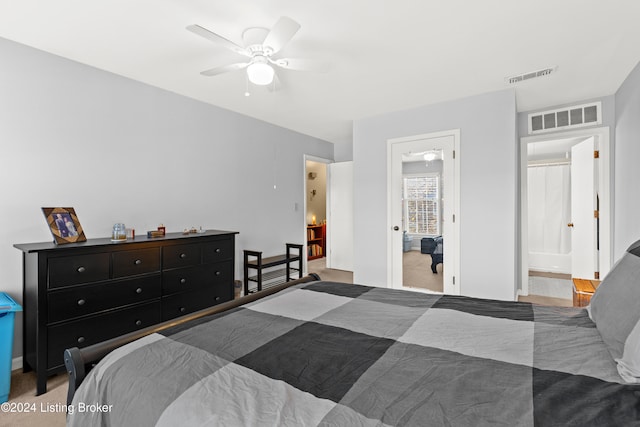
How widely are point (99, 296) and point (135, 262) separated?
0.34 meters

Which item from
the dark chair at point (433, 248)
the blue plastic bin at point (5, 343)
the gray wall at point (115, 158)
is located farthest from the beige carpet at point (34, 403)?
the dark chair at point (433, 248)

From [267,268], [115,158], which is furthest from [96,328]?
[267,268]

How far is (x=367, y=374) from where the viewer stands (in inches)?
40.3

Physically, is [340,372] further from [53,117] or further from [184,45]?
[53,117]

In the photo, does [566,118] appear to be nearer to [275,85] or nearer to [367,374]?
[275,85]

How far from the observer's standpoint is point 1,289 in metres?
2.34

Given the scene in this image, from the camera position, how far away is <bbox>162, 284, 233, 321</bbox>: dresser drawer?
2828 mm

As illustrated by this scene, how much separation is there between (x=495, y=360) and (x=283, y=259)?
3.55 meters

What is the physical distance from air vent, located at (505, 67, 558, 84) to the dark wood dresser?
11.2 feet

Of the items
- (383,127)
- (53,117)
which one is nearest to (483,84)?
(383,127)

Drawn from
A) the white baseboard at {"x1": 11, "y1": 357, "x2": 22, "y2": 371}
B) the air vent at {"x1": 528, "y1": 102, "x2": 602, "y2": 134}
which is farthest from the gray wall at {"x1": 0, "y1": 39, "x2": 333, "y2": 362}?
the air vent at {"x1": 528, "y1": 102, "x2": 602, "y2": 134}

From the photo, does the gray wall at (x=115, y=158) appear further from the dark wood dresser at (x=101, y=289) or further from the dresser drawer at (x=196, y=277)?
the dresser drawer at (x=196, y=277)

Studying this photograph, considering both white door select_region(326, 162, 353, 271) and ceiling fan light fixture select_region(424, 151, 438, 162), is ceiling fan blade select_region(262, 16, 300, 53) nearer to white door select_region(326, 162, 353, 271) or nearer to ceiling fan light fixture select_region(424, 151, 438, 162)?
ceiling fan light fixture select_region(424, 151, 438, 162)

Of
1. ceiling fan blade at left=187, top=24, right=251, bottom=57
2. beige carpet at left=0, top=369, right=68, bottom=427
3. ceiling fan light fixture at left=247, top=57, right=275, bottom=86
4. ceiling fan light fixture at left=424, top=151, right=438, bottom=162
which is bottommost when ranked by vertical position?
beige carpet at left=0, top=369, right=68, bottom=427
